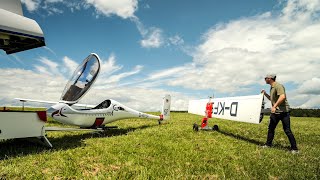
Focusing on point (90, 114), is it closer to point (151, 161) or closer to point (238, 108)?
point (151, 161)

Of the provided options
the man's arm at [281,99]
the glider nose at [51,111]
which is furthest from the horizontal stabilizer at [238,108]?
the glider nose at [51,111]

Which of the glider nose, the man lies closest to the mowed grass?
the man

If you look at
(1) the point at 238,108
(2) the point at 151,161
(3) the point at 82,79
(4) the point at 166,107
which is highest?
(3) the point at 82,79

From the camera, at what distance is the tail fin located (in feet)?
54.5

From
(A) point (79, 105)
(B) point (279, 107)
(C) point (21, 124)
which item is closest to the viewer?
(C) point (21, 124)

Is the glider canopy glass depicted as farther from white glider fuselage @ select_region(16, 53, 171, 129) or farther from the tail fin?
the tail fin

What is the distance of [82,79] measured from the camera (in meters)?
10.6

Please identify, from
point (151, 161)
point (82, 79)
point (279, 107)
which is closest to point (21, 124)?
point (151, 161)

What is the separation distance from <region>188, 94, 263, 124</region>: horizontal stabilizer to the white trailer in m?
7.24

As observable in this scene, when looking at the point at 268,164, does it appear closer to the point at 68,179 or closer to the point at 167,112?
the point at 68,179

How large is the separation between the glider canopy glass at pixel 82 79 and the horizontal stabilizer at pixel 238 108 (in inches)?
236

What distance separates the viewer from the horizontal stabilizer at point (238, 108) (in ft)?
31.4

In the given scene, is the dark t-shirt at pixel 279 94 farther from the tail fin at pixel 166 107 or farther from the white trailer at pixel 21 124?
the tail fin at pixel 166 107

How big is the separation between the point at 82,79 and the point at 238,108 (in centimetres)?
661
